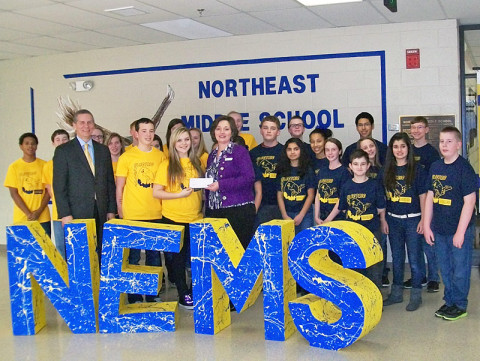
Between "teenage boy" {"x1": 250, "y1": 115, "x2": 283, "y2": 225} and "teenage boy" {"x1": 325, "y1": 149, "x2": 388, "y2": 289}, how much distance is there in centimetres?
80

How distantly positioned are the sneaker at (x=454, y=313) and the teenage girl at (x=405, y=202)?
1.08 feet

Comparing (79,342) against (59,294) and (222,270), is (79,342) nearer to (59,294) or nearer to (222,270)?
(59,294)

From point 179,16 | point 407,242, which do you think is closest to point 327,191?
point 407,242

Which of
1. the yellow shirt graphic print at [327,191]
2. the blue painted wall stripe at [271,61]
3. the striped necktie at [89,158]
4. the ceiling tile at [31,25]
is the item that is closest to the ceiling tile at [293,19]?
the blue painted wall stripe at [271,61]

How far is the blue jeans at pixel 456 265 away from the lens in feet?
14.4

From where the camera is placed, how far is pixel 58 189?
15.9 ft

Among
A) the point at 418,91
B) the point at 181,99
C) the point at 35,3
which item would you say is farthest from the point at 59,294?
the point at 418,91

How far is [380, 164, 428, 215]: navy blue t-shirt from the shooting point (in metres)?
4.76

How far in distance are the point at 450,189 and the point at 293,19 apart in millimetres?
2653

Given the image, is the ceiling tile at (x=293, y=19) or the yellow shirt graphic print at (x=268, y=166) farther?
the ceiling tile at (x=293, y=19)

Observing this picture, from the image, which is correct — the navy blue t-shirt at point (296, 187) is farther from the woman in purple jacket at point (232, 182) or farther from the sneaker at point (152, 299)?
the sneaker at point (152, 299)

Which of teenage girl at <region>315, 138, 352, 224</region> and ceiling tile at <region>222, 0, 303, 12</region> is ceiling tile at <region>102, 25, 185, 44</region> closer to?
ceiling tile at <region>222, 0, 303, 12</region>

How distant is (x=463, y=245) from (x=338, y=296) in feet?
3.73

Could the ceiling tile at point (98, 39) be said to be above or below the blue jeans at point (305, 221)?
above
